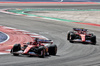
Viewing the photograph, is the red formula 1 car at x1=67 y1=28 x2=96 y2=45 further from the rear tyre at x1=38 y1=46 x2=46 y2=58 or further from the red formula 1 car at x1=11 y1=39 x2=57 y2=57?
the rear tyre at x1=38 y1=46 x2=46 y2=58

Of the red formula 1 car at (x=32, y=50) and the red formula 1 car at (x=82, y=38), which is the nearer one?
the red formula 1 car at (x=32, y=50)

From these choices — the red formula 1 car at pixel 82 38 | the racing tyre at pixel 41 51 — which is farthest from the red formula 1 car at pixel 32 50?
the red formula 1 car at pixel 82 38

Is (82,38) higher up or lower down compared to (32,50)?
lower down

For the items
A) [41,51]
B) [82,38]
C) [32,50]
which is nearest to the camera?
[41,51]

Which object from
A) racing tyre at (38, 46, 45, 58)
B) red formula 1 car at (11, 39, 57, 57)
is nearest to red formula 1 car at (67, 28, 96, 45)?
red formula 1 car at (11, 39, 57, 57)

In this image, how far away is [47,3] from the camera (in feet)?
178

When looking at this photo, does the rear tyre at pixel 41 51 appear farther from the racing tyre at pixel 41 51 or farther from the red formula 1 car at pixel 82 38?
the red formula 1 car at pixel 82 38

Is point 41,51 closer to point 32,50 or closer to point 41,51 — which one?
point 41,51

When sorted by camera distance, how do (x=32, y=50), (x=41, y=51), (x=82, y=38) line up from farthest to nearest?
(x=82, y=38) < (x=32, y=50) < (x=41, y=51)

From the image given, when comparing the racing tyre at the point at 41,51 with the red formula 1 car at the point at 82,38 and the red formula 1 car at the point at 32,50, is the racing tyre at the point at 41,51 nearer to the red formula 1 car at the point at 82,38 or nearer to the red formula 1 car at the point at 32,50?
the red formula 1 car at the point at 32,50

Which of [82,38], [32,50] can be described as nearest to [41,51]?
[32,50]

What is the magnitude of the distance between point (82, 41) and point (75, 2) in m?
38.1

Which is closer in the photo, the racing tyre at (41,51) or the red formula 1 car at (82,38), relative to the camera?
the racing tyre at (41,51)

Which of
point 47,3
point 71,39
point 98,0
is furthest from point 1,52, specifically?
point 98,0
